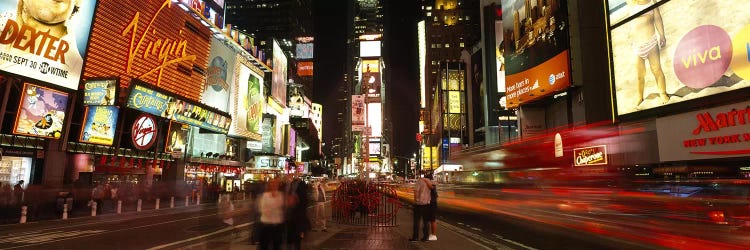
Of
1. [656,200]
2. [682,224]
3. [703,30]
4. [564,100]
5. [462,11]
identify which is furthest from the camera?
[462,11]

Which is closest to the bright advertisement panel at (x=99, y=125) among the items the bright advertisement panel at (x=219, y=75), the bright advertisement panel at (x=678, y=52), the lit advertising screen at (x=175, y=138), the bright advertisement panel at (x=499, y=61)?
the lit advertising screen at (x=175, y=138)

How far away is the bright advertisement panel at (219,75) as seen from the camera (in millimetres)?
43875

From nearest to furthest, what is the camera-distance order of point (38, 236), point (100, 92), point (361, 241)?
point (361, 241)
point (38, 236)
point (100, 92)

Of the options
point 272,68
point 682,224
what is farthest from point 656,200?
point 272,68

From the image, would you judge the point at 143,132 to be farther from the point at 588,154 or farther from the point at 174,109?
the point at 588,154

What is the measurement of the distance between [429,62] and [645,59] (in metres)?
100

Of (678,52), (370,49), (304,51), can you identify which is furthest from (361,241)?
(304,51)

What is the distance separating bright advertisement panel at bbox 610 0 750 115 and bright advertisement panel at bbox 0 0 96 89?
29.3 metres

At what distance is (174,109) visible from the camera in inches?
1305

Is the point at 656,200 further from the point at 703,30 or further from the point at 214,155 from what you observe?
the point at 214,155

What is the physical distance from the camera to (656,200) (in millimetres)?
8984

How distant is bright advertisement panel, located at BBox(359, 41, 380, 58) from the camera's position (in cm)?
6062

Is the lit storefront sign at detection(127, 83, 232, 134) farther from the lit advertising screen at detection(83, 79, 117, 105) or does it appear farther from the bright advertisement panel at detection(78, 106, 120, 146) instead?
the lit advertising screen at detection(83, 79, 117, 105)

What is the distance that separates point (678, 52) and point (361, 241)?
1750cm
